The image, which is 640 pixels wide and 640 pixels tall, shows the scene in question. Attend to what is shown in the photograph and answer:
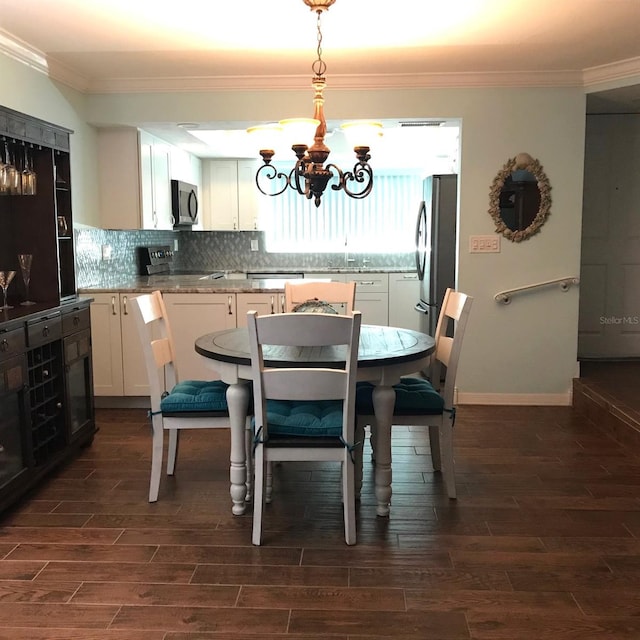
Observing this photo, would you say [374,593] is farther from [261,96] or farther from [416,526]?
[261,96]

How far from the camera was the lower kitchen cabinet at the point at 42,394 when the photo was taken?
292 cm

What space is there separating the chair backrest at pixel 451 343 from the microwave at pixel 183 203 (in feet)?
10.6

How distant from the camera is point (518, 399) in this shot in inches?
190

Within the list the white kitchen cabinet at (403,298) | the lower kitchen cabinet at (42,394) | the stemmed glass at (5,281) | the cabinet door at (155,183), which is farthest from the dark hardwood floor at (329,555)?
the white kitchen cabinet at (403,298)

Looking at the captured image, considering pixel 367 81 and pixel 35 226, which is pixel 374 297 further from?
pixel 35 226

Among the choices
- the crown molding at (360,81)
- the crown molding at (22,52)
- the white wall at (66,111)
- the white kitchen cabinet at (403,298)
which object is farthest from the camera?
the white kitchen cabinet at (403,298)

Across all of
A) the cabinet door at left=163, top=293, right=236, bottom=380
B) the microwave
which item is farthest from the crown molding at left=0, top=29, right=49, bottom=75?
the microwave

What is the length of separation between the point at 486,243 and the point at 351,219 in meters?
3.06

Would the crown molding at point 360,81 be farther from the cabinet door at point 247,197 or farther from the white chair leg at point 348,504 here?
the white chair leg at point 348,504

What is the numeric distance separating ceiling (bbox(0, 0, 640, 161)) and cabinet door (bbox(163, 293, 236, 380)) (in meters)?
1.27

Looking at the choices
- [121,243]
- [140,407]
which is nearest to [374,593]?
[140,407]

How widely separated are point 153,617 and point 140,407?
2.78 m

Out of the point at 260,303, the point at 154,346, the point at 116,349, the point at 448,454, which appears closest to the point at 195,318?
the point at 260,303

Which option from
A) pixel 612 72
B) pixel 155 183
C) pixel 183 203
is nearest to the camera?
pixel 612 72
